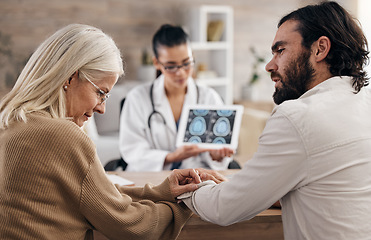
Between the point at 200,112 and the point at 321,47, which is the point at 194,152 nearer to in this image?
the point at 200,112

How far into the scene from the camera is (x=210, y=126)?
92.0 inches

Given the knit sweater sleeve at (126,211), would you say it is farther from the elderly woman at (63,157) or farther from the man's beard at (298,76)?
the man's beard at (298,76)

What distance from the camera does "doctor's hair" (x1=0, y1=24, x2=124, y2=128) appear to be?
51.1 inches

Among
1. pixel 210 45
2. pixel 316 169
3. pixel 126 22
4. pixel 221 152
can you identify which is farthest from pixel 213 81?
pixel 316 169

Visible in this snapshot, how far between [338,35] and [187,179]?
715 millimetres

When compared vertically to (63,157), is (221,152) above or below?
below

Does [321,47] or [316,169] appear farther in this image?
[321,47]

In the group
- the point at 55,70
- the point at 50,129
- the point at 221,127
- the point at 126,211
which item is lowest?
the point at 221,127

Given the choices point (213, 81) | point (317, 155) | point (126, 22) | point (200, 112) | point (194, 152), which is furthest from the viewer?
point (213, 81)

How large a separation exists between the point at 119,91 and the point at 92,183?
3.25 metres

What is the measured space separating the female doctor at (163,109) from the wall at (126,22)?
2353 millimetres

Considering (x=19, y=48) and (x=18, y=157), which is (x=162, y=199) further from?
(x=19, y=48)

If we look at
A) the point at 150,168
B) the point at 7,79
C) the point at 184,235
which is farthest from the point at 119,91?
the point at 184,235

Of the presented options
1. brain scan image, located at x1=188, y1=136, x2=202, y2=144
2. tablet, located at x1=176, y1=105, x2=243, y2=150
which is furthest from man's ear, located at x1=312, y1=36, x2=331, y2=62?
brain scan image, located at x1=188, y1=136, x2=202, y2=144
